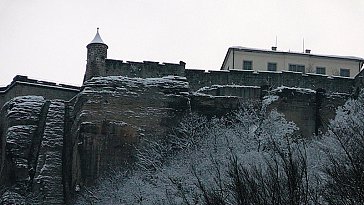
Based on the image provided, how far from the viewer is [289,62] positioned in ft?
215

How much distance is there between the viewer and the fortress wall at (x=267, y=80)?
56.1 meters

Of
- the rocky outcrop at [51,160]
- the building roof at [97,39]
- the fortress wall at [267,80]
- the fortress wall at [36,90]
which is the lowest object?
the rocky outcrop at [51,160]

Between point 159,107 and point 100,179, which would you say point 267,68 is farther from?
point 100,179

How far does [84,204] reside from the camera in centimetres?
4825

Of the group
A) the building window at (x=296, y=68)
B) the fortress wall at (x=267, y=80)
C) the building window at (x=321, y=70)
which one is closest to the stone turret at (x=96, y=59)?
the fortress wall at (x=267, y=80)

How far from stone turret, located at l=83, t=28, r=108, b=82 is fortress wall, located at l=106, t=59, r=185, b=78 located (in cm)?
38

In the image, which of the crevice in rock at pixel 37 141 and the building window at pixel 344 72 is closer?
the crevice in rock at pixel 37 141

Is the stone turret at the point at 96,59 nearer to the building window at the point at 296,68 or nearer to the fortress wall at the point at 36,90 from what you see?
the fortress wall at the point at 36,90

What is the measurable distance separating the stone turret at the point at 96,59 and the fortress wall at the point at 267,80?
546cm

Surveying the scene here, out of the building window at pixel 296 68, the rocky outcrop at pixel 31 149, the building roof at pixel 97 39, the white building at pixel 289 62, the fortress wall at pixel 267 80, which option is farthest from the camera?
the building window at pixel 296 68

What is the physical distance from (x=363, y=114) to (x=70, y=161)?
18.7 meters

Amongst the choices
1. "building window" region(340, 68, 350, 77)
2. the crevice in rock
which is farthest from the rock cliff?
"building window" region(340, 68, 350, 77)

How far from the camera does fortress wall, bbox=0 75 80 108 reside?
57.3 metres

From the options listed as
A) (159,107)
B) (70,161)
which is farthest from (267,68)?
(70,161)
